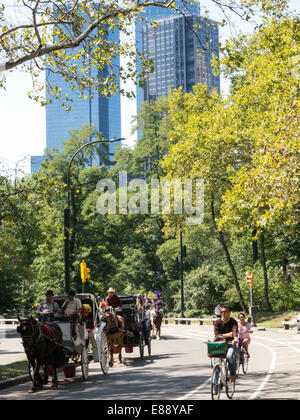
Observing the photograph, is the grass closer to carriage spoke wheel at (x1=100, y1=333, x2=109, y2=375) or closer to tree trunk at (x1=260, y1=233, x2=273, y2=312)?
carriage spoke wheel at (x1=100, y1=333, x2=109, y2=375)

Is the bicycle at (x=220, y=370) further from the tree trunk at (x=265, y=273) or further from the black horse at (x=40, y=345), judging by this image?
the tree trunk at (x=265, y=273)

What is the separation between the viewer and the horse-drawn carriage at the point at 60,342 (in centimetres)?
1411

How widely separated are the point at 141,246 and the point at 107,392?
4504 cm

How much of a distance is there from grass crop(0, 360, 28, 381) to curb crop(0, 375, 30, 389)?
26 cm

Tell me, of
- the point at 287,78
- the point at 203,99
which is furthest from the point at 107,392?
the point at 203,99

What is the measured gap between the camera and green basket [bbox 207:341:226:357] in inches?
475

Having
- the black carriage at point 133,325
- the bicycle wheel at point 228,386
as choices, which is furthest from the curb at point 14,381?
the bicycle wheel at point 228,386

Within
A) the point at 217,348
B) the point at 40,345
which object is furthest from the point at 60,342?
the point at 217,348

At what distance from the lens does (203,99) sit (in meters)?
45.6

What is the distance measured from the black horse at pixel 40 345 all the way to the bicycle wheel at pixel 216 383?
4306 millimetres

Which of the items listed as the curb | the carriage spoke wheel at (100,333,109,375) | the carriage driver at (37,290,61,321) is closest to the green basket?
the carriage driver at (37,290,61,321)

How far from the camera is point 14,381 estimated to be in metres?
16.0

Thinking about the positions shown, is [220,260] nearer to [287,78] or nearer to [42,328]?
[287,78]
